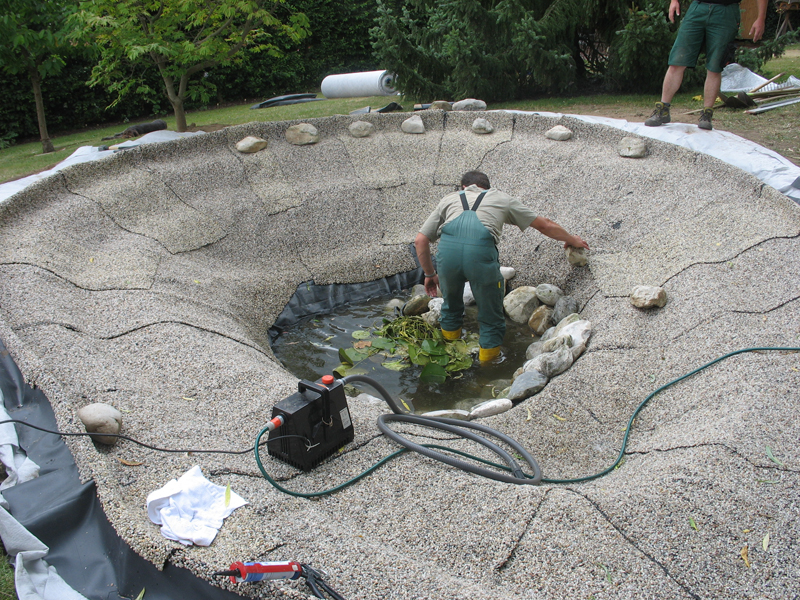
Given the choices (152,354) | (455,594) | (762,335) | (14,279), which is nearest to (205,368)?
(152,354)

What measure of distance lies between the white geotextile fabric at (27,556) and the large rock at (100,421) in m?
0.21

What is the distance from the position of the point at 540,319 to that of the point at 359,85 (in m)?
7.01

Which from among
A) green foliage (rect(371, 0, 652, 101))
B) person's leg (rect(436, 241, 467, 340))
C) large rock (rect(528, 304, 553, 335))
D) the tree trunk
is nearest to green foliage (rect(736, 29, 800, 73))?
green foliage (rect(371, 0, 652, 101))

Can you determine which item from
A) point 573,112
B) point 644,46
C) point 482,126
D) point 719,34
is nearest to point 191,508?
point 482,126

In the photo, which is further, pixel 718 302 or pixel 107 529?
pixel 718 302

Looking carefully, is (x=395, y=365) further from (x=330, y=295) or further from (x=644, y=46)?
(x=644, y=46)

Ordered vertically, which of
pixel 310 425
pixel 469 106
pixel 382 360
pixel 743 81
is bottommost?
pixel 382 360

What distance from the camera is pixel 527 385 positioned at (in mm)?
3016

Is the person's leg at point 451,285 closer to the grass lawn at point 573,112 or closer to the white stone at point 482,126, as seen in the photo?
the white stone at point 482,126

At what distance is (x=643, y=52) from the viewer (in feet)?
21.6

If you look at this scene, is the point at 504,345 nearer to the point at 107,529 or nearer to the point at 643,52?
the point at 107,529

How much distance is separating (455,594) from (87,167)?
15.7ft

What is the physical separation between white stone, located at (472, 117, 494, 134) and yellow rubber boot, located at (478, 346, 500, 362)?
121 inches

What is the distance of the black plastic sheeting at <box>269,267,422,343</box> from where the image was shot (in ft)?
14.3
